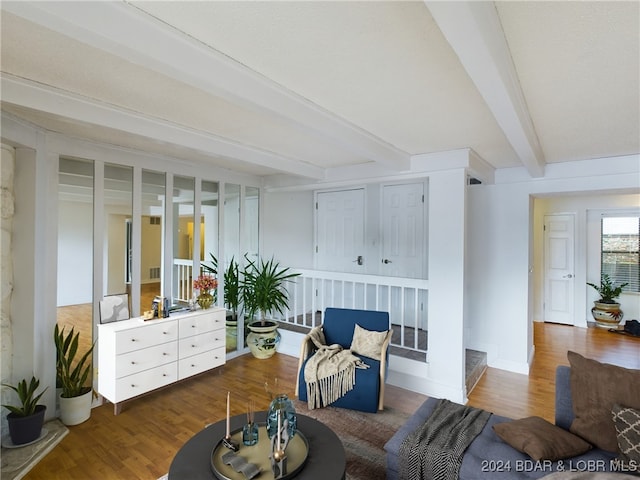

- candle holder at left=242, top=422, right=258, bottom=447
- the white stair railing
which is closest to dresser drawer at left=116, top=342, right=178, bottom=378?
candle holder at left=242, top=422, right=258, bottom=447

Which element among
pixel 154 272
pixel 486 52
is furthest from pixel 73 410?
pixel 486 52

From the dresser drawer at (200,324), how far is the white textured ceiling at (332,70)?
5.86 ft

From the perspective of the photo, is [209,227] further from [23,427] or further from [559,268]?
[559,268]

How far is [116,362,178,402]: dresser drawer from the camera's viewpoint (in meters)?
2.95

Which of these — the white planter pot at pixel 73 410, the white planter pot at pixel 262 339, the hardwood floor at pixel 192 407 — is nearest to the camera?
the hardwood floor at pixel 192 407

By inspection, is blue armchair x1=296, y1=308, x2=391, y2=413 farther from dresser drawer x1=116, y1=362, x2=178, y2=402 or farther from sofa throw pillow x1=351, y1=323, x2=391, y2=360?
dresser drawer x1=116, y1=362, x2=178, y2=402

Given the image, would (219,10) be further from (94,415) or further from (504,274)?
(504,274)

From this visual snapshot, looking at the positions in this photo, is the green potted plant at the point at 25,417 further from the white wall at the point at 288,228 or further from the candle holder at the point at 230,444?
the white wall at the point at 288,228

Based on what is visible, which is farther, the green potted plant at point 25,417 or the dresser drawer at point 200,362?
the dresser drawer at point 200,362

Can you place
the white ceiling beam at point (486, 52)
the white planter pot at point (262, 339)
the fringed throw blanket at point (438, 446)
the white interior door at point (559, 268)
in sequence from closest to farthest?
the white ceiling beam at point (486, 52)
the fringed throw blanket at point (438, 446)
the white planter pot at point (262, 339)
the white interior door at point (559, 268)

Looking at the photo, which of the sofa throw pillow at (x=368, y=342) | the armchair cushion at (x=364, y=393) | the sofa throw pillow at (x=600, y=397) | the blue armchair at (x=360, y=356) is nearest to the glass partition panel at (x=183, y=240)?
the blue armchair at (x=360, y=356)

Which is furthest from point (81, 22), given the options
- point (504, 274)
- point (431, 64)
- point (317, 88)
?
point (504, 274)

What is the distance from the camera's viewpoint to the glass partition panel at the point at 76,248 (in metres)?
2.97

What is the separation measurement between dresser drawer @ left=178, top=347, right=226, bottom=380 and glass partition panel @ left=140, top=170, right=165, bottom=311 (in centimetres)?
71
